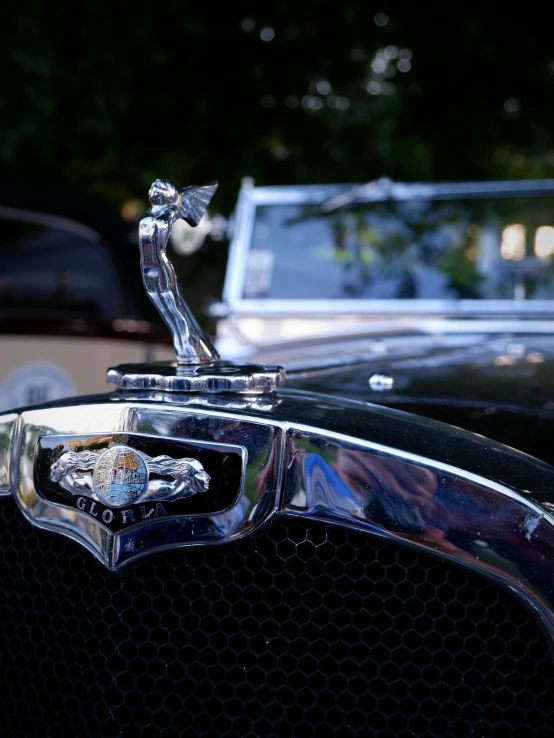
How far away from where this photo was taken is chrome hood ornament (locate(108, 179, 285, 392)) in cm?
126

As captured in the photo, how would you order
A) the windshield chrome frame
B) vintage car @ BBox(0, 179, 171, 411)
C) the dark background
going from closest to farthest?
the windshield chrome frame → vintage car @ BBox(0, 179, 171, 411) → the dark background

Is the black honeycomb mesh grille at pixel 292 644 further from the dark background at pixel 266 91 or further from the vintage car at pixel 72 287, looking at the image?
the dark background at pixel 266 91

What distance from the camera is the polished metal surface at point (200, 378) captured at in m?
1.25

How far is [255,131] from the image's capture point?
5.42 meters

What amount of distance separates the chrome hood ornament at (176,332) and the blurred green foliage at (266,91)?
326 cm

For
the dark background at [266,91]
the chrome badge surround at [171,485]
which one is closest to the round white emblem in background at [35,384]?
the dark background at [266,91]

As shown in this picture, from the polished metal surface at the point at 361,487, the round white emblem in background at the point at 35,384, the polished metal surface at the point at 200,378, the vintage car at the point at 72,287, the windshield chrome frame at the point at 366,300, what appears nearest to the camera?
the polished metal surface at the point at 361,487

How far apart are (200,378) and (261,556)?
9.6 inches

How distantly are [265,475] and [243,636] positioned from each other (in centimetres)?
22

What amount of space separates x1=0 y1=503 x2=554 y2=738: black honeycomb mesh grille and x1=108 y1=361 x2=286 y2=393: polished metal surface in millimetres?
204

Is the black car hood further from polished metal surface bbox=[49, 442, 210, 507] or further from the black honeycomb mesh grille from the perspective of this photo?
polished metal surface bbox=[49, 442, 210, 507]

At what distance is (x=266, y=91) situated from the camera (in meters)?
5.34

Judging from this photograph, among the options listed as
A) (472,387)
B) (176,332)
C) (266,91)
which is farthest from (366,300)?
(266,91)

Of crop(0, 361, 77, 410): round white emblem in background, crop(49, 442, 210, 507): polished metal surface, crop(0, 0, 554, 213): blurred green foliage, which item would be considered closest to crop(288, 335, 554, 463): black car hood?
crop(49, 442, 210, 507): polished metal surface
